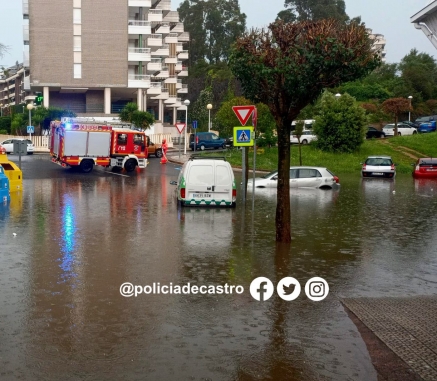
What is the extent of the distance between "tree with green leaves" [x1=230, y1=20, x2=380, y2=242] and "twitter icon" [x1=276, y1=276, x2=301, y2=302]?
313cm

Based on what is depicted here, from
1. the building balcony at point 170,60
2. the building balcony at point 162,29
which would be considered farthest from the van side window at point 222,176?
the building balcony at point 170,60

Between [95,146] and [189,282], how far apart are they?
2766cm

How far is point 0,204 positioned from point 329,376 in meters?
16.6

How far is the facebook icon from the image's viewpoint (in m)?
9.63

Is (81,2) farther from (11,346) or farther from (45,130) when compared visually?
(11,346)

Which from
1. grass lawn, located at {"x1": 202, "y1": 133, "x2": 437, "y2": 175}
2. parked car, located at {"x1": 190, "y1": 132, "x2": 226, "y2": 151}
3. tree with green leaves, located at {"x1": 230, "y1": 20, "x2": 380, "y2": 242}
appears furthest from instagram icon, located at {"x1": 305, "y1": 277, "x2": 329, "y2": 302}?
parked car, located at {"x1": 190, "y1": 132, "x2": 226, "y2": 151}

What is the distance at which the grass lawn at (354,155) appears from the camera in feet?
149

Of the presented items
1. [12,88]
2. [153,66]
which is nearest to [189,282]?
[153,66]

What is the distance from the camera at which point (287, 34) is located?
12.6 metres

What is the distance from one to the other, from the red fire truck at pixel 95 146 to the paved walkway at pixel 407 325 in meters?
28.9

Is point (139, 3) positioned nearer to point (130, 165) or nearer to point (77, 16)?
point (77, 16)

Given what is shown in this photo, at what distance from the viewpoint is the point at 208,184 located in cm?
2025

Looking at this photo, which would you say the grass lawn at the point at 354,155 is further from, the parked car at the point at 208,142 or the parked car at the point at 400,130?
the parked car at the point at 208,142

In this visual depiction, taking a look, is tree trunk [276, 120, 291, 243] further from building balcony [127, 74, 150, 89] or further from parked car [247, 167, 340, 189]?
building balcony [127, 74, 150, 89]
